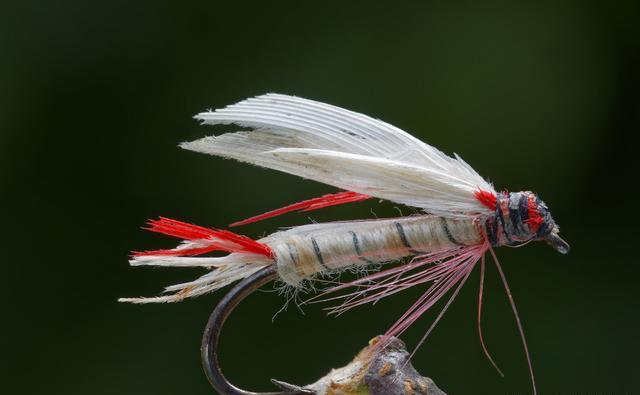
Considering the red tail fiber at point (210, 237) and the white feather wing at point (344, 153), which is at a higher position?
the white feather wing at point (344, 153)

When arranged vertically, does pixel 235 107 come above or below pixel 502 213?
above

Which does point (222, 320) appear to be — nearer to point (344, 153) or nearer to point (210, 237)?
point (210, 237)

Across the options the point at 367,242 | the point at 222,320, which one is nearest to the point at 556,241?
the point at 367,242

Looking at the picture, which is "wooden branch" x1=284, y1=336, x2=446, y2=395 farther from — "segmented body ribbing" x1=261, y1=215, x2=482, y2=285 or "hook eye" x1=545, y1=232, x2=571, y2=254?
"hook eye" x1=545, y1=232, x2=571, y2=254

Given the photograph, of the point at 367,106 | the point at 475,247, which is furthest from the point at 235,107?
the point at 367,106

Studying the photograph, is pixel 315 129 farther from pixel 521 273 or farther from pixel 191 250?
pixel 521 273

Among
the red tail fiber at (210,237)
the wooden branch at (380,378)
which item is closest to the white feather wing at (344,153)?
the red tail fiber at (210,237)

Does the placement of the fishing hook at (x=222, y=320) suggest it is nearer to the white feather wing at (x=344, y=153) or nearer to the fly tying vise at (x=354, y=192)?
the fly tying vise at (x=354, y=192)
